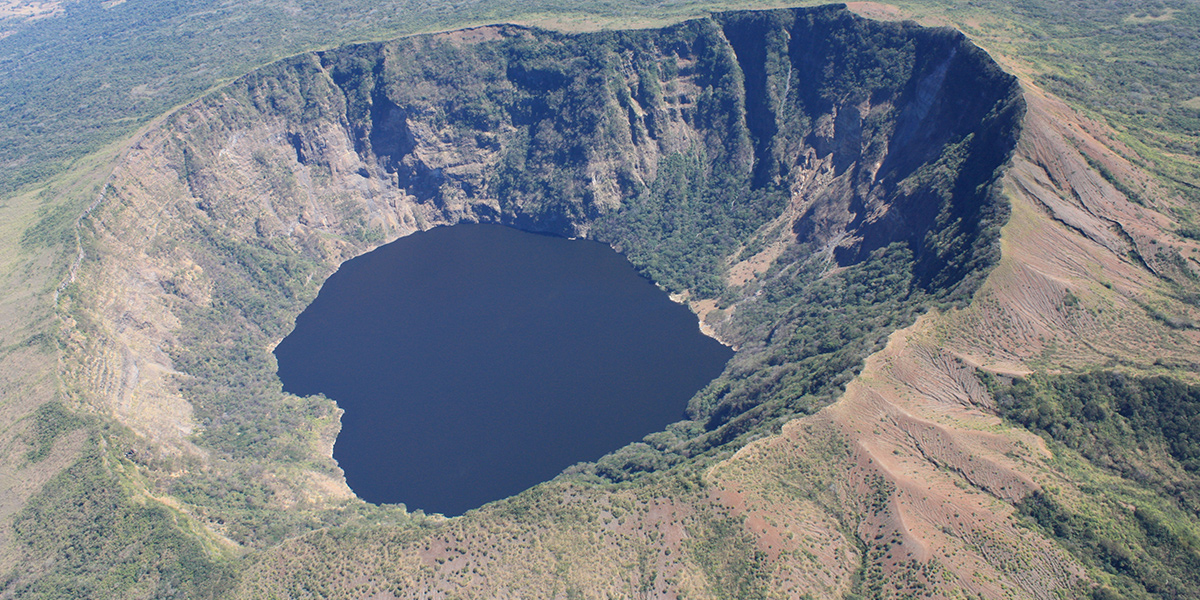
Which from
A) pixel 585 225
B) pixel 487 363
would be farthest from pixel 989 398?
pixel 585 225

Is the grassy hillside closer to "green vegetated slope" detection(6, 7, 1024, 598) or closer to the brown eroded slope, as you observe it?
the brown eroded slope

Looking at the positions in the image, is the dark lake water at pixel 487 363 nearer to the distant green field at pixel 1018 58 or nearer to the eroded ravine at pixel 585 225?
the eroded ravine at pixel 585 225

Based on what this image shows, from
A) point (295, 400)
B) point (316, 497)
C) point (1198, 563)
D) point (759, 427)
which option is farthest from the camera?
point (295, 400)

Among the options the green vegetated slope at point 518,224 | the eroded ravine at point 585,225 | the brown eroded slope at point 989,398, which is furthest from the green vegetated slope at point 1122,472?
the green vegetated slope at point 518,224

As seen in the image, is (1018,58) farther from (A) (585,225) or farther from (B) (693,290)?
(A) (585,225)

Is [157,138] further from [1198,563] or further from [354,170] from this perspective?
[1198,563]

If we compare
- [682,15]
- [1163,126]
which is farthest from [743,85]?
[1163,126]

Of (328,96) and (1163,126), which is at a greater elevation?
(1163,126)
